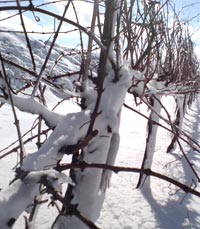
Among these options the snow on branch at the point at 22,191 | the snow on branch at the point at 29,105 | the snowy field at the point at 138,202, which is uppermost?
the snow on branch at the point at 29,105

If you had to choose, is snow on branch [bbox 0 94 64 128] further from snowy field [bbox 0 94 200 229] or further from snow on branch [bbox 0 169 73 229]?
snowy field [bbox 0 94 200 229]

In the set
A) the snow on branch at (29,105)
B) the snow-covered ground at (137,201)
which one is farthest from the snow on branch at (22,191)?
the snow-covered ground at (137,201)

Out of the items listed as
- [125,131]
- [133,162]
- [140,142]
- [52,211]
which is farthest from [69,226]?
[125,131]

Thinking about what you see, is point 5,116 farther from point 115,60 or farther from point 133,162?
point 115,60

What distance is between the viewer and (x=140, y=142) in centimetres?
845

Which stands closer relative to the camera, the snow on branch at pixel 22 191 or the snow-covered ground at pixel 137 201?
the snow on branch at pixel 22 191

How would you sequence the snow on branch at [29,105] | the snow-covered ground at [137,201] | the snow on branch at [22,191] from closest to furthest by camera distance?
the snow on branch at [22,191] < the snow on branch at [29,105] < the snow-covered ground at [137,201]

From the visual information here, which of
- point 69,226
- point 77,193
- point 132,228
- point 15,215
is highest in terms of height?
point 15,215

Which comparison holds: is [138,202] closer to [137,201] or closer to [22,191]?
[137,201]

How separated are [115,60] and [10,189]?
79cm

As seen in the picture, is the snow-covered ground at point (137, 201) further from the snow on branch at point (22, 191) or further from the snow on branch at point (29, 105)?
the snow on branch at point (22, 191)

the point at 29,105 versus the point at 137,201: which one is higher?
the point at 29,105

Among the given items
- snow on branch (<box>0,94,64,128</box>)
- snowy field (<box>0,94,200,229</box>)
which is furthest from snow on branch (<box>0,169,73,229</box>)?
snowy field (<box>0,94,200,229</box>)

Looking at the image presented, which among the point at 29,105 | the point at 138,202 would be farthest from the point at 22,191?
the point at 138,202
